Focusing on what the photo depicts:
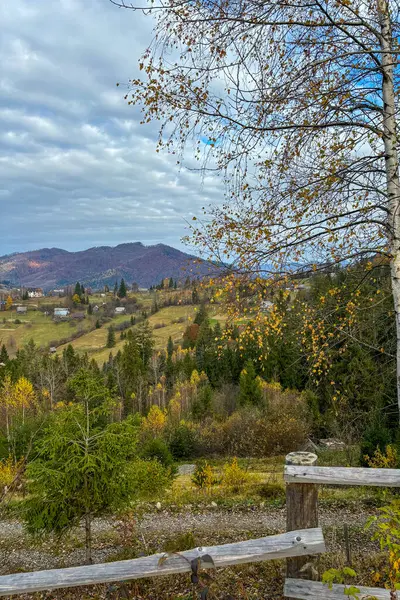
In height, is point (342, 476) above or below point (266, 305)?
below

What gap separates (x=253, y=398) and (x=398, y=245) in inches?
1310

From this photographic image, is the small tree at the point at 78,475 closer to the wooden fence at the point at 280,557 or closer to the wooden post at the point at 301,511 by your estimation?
the wooden fence at the point at 280,557

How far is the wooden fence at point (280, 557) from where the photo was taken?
2.62 meters

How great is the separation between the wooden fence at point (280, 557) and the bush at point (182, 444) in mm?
28008

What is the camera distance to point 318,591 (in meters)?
2.66

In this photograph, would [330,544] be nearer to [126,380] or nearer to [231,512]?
[231,512]

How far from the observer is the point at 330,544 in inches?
247

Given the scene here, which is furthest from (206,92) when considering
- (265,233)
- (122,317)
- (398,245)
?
(122,317)

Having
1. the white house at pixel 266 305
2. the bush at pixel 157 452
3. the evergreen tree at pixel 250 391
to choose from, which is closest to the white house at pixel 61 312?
the evergreen tree at pixel 250 391

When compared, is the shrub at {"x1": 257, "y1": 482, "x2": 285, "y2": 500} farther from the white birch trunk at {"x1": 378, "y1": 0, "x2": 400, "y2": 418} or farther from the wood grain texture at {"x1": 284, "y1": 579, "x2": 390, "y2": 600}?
the wood grain texture at {"x1": 284, "y1": 579, "x2": 390, "y2": 600}

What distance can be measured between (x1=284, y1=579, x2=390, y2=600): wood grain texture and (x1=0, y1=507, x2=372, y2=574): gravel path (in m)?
3.76

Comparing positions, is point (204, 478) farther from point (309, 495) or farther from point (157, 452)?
point (309, 495)

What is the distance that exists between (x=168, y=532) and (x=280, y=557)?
278 inches

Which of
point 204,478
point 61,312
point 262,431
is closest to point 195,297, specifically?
point 204,478
